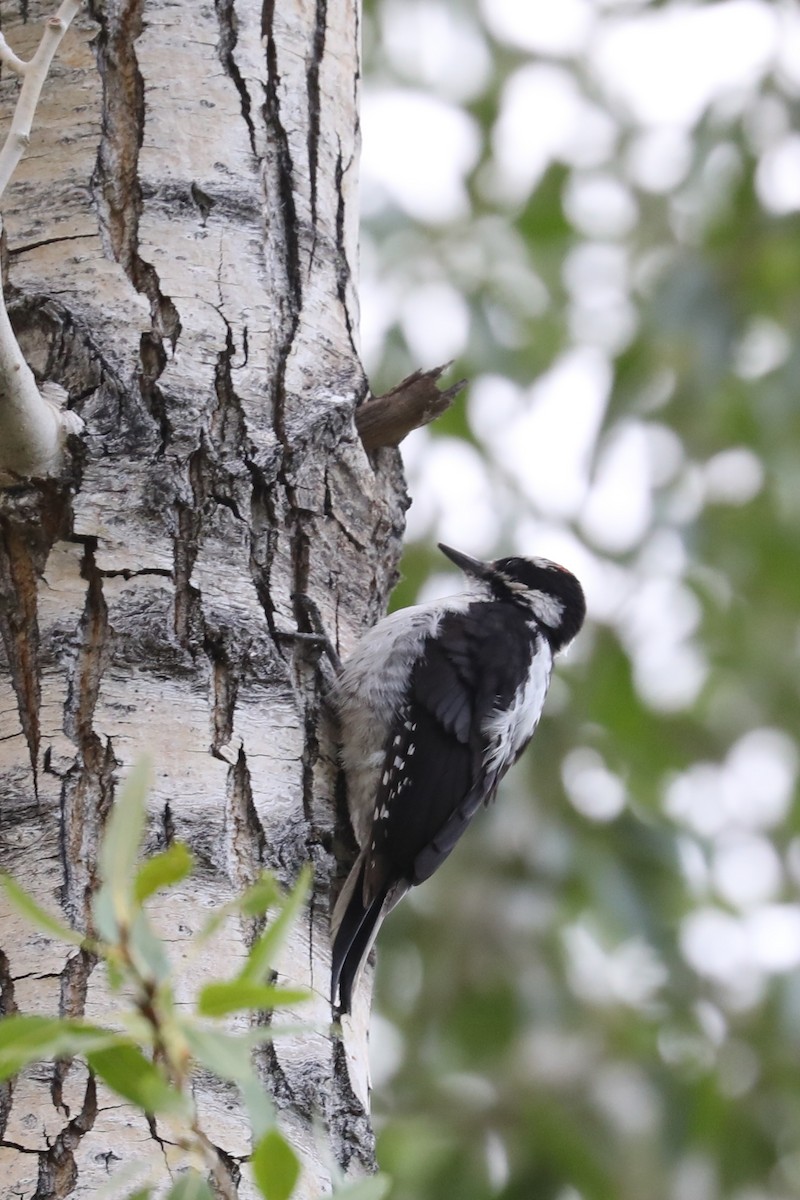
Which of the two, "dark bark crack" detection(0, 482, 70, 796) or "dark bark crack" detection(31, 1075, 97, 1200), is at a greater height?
"dark bark crack" detection(0, 482, 70, 796)

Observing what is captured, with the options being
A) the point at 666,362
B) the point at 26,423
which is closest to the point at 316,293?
the point at 26,423

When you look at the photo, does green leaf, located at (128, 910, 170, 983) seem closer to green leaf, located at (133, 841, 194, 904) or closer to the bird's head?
green leaf, located at (133, 841, 194, 904)

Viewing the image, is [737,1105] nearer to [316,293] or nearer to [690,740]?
[690,740]

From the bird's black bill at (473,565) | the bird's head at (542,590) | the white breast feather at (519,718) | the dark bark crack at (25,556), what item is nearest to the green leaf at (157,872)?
the dark bark crack at (25,556)

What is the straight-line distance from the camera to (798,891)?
18.5 ft

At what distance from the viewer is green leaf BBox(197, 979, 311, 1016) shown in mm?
983

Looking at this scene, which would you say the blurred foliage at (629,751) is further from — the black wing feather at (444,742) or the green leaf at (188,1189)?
the green leaf at (188,1189)

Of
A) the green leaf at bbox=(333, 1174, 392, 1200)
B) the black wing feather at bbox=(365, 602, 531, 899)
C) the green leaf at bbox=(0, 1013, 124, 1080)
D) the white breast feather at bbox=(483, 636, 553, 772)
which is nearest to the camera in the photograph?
the green leaf at bbox=(0, 1013, 124, 1080)

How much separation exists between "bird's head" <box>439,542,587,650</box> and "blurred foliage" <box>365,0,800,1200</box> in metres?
0.63

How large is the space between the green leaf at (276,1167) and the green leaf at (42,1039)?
13 cm

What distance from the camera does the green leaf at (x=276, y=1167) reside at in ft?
3.34

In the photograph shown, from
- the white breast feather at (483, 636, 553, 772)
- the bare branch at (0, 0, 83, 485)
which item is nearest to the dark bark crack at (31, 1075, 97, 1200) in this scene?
the bare branch at (0, 0, 83, 485)

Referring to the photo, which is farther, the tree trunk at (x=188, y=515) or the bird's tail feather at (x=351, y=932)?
the bird's tail feather at (x=351, y=932)

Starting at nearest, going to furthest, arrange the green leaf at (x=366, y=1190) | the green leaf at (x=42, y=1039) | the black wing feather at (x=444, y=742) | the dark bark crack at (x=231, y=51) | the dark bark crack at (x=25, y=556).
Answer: the green leaf at (x=42, y=1039) < the green leaf at (x=366, y=1190) < the dark bark crack at (x=25, y=556) < the dark bark crack at (x=231, y=51) < the black wing feather at (x=444, y=742)
